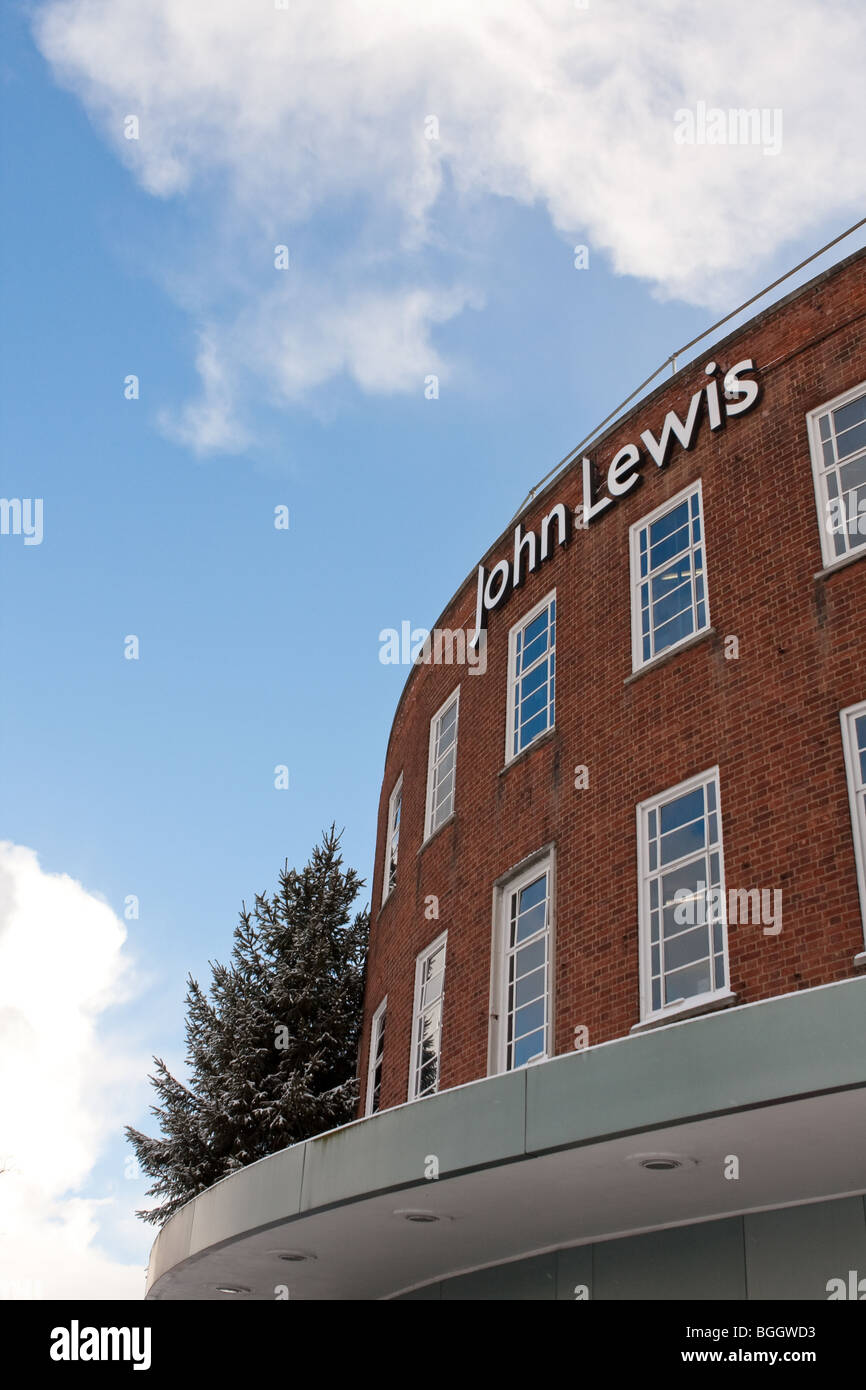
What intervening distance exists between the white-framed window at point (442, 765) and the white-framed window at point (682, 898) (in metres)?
5.07

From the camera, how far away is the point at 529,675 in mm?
16641

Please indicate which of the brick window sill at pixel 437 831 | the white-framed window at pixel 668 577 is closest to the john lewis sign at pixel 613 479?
the white-framed window at pixel 668 577

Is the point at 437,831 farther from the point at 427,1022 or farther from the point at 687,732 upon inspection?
the point at 687,732

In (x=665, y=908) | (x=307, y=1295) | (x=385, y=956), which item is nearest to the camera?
(x=665, y=908)

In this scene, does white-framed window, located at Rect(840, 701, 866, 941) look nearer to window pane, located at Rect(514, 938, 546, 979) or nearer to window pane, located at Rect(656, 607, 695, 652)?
window pane, located at Rect(656, 607, 695, 652)

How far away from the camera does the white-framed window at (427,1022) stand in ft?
51.9

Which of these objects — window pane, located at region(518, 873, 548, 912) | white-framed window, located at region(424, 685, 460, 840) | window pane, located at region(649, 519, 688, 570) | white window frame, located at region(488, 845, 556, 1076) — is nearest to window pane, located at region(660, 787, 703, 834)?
white window frame, located at region(488, 845, 556, 1076)

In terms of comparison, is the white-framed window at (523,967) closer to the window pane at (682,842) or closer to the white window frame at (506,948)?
the white window frame at (506,948)

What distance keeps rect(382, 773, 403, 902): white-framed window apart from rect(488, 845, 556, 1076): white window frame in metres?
4.68

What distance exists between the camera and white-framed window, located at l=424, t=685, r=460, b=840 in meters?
18.2

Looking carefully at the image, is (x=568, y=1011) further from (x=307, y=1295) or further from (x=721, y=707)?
(x=307, y=1295)

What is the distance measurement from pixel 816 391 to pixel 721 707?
3.64 m

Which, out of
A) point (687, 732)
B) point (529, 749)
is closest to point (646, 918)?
point (687, 732)
